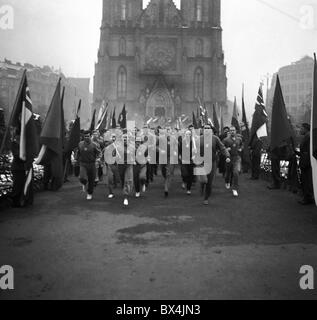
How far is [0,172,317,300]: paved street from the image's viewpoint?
4535 mm

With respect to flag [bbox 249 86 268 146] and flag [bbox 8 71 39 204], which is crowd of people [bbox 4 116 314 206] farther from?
flag [bbox 249 86 268 146]

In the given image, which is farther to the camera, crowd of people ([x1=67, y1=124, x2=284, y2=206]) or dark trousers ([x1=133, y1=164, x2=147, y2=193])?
dark trousers ([x1=133, y1=164, x2=147, y2=193])

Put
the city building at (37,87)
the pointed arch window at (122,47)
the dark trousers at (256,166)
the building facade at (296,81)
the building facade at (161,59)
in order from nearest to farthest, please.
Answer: the dark trousers at (256,166), the building facade at (161,59), the pointed arch window at (122,47), the city building at (37,87), the building facade at (296,81)

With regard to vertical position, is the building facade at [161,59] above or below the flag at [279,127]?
above

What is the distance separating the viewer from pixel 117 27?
48875 mm

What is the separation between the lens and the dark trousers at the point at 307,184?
9.76 m

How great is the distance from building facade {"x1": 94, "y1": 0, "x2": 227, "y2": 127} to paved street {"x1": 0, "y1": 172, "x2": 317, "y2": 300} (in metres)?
39.7

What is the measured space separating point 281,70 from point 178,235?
300 feet

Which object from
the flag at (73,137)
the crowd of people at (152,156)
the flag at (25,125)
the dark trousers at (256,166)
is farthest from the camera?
the dark trousers at (256,166)

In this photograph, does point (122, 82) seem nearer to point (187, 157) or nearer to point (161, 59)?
point (161, 59)

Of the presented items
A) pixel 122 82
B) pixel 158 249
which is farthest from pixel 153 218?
pixel 122 82

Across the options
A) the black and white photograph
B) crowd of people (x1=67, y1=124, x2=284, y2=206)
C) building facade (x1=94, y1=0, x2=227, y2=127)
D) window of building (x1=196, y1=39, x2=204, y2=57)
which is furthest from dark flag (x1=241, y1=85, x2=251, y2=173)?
window of building (x1=196, y1=39, x2=204, y2=57)

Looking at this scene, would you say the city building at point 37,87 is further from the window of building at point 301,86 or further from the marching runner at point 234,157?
the window of building at point 301,86

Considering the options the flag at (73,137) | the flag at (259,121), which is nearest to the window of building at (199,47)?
the flag at (259,121)
